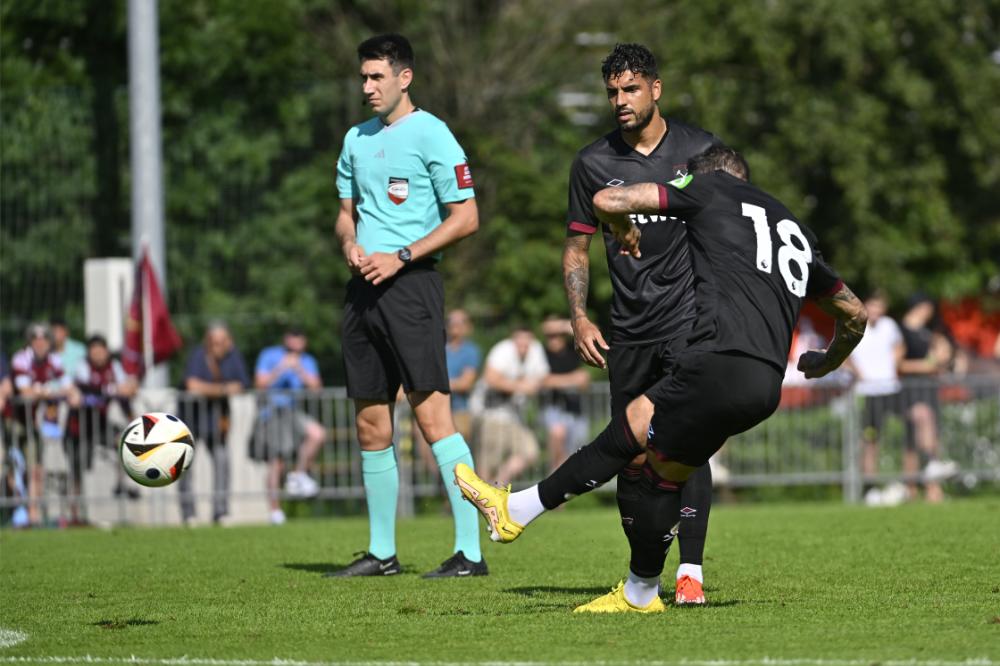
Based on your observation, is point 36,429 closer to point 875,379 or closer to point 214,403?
point 214,403

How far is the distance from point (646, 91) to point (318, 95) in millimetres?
16400

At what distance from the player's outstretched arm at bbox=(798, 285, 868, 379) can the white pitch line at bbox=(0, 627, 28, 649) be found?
130 inches

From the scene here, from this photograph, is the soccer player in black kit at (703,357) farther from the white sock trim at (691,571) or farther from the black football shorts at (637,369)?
the black football shorts at (637,369)

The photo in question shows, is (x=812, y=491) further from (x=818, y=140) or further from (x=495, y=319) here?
(x=818, y=140)

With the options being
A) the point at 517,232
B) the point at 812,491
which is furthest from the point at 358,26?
the point at 812,491

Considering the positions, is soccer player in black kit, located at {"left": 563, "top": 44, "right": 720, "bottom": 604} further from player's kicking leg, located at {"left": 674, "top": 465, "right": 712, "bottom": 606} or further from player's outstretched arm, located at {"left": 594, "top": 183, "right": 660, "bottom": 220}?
player's outstretched arm, located at {"left": 594, "top": 183, "right": 660, "bottom": 220}

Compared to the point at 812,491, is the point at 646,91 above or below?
above

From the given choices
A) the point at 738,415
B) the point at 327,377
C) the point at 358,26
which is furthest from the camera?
the point at 358,26

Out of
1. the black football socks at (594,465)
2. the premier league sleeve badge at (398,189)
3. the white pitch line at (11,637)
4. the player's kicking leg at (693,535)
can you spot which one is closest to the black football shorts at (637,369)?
the player's kicking leg at (693,535)

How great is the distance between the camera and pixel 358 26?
92.6 feet

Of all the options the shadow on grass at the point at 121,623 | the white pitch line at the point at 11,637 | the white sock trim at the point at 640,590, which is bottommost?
the shadow on grass at the point at 121,623

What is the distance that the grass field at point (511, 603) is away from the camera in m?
5.87

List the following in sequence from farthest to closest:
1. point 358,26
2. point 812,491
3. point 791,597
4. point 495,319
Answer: point 358,26
point 495,319
point 812,491
point 791,597

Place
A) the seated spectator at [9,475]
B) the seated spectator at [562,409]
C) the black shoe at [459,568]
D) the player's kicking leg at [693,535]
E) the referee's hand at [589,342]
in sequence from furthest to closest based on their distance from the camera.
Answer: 1. the seated spectator at [562,409]
2. the seated spectator at [9,475]
3. the black shoe at [459,568]
4. the referee's hand at [589,342]
5. the player's kicking leg at [693,535]
